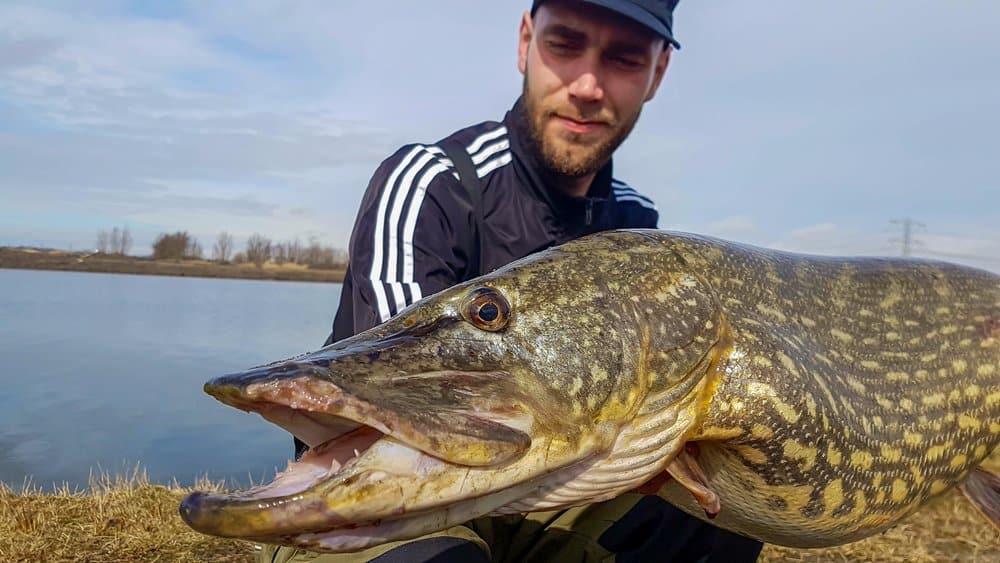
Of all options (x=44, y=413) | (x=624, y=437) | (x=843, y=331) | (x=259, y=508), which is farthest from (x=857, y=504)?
(x=44, y=413)

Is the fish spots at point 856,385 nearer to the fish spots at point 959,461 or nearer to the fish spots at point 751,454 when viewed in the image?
the fish spots at point 751,454

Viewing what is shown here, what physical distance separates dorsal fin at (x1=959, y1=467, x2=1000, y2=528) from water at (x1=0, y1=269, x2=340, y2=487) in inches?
202

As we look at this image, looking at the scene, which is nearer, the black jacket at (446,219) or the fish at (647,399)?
the fish at (647,399)

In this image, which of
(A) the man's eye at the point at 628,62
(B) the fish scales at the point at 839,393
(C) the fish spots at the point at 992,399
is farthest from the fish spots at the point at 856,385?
(A) the man's eye at the point at 628,62

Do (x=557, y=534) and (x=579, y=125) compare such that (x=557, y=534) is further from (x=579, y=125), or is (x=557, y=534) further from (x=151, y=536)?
(x=151, y=536)

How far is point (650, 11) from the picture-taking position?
3.15m

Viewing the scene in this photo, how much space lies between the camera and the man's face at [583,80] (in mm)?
3207

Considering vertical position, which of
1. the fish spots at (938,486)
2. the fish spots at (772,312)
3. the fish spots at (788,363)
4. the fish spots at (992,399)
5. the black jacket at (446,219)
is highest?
the black jacket at (446,219)

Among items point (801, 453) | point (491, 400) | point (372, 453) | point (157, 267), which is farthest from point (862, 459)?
point (157, 267)

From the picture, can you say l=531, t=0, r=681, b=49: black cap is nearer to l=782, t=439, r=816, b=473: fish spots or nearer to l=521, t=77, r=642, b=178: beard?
l=521, t=77, r=642, b=178: beard

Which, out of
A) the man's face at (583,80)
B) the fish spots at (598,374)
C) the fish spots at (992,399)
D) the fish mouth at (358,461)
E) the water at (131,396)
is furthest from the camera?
the water at (131,396)

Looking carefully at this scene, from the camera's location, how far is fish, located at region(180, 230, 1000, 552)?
142 cm

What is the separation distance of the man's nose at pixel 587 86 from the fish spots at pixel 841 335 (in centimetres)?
152

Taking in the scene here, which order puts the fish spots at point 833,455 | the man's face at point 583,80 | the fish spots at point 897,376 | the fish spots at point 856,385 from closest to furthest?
1. the fish spots at point 833,455
2. the fish spots at point 856,385
3. the fish spots at point 897,376
4. the man's face at point 583,80
